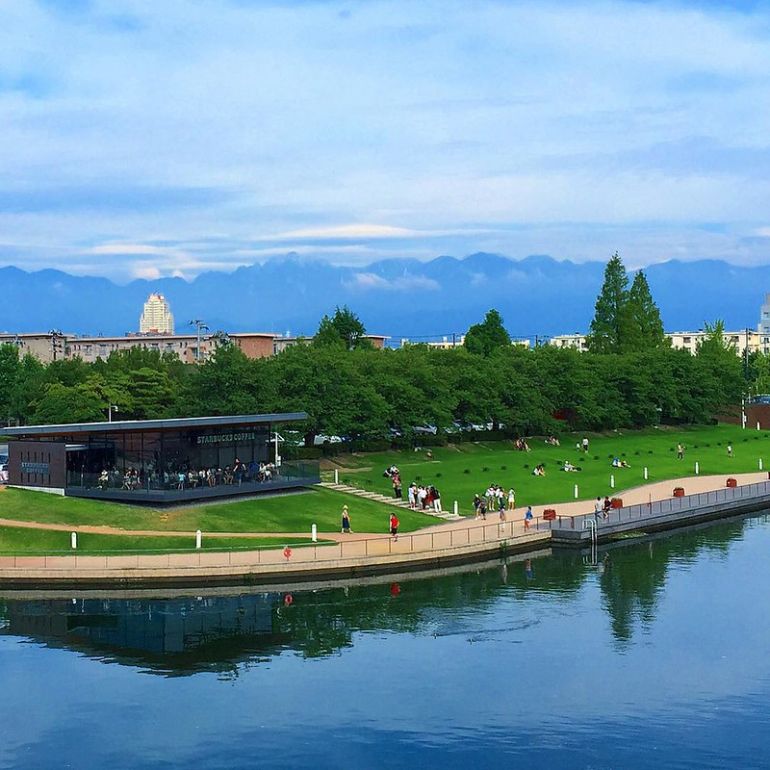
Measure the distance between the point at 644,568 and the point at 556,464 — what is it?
129 feet

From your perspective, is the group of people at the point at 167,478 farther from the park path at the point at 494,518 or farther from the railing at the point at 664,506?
the railing at the point at 664,506

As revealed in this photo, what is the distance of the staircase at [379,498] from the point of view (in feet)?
252

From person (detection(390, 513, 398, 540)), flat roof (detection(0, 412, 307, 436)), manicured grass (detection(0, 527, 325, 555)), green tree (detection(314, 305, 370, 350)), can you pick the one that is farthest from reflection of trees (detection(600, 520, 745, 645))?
green tree (detection(314, 305, 370, 350))

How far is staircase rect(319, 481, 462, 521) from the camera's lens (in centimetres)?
7675

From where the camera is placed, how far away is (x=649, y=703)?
4131 cm

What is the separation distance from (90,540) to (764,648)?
34174 mm

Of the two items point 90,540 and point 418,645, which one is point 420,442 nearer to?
point 90,540

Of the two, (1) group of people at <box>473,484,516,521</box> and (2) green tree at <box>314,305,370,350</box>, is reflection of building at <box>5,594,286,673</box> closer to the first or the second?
(1) group of people at <box>473,484,516,521</box>

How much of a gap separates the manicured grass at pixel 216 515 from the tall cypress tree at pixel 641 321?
309ft

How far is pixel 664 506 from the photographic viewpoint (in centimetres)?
8156

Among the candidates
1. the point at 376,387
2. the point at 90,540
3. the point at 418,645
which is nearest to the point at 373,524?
the point at 90,540

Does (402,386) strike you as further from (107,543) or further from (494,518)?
(107,543)

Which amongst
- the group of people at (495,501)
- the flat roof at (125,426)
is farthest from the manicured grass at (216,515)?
the group of people at (495,501)

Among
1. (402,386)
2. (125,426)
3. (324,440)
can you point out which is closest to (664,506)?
(402,386)
